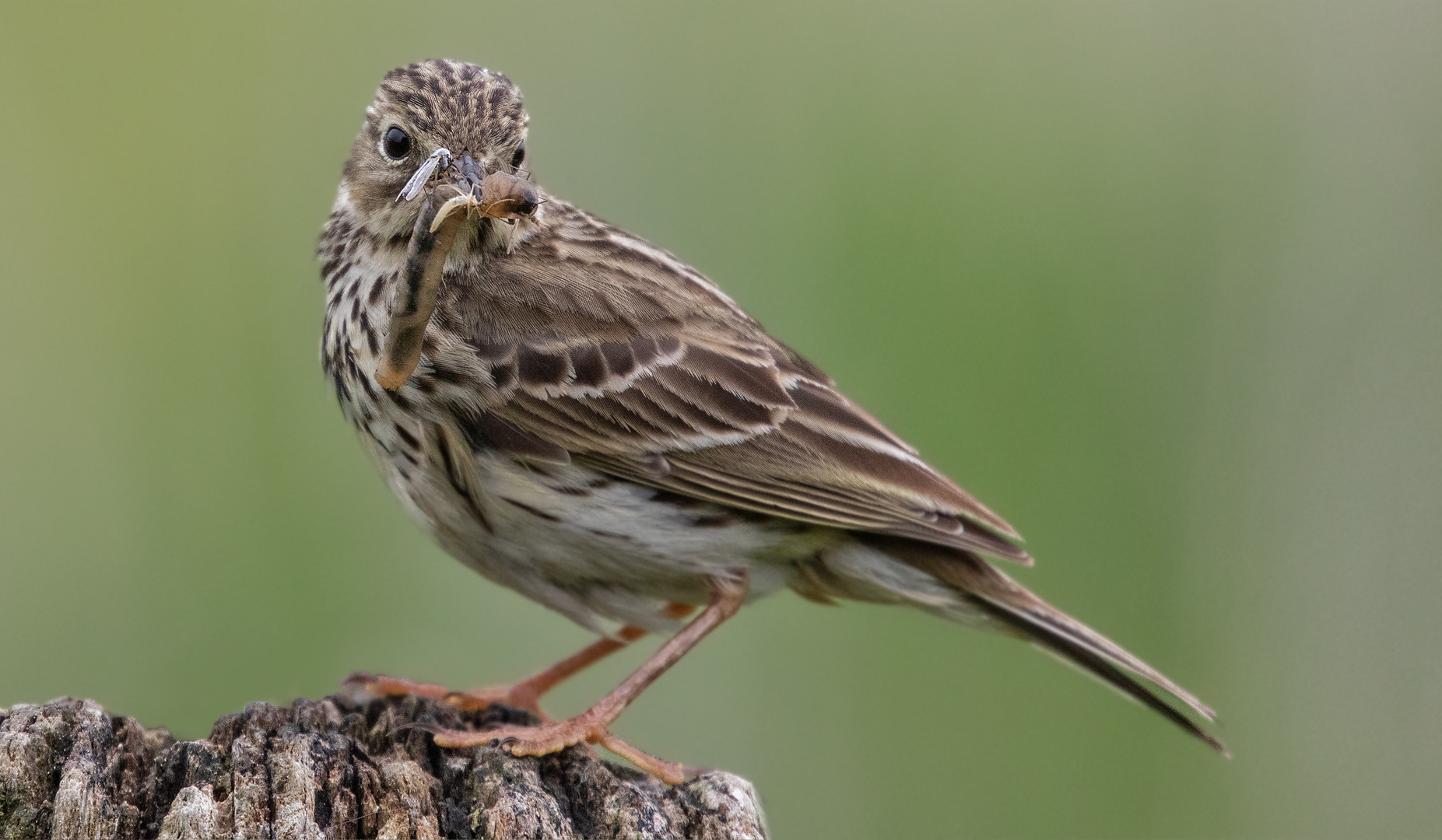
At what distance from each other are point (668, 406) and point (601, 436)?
291 millimetres

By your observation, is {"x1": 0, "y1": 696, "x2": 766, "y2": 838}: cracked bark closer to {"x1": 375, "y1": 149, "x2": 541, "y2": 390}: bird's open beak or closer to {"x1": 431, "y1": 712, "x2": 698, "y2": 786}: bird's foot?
{"x1": 431, "y1": 712, "x2": 698, "y2": 786}: bird's foot

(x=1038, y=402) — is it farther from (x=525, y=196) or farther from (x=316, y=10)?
(x=316, y=10)

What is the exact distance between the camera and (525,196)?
4754 mm

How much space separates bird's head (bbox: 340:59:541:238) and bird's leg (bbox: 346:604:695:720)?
167 centimetres

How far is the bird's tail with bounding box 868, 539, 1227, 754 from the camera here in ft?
18.6

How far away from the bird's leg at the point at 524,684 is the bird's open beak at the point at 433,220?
1214 millimetres

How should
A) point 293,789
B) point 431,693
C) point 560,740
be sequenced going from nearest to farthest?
point 293,789, point 560,740, point 431,693

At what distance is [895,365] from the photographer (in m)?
7.99

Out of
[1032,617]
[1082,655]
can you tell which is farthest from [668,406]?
[1082,655]

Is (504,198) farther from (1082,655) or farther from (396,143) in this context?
(1082,655)

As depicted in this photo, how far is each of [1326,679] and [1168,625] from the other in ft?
3.23

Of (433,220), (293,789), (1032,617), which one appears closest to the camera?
(293,789)

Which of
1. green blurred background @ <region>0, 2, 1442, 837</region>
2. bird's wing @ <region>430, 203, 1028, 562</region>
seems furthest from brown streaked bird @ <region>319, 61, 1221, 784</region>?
green blurred background @ <region>0, 2, 1442, 837</region>

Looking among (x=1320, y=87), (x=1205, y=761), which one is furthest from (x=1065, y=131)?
(x=1205, y=761)
